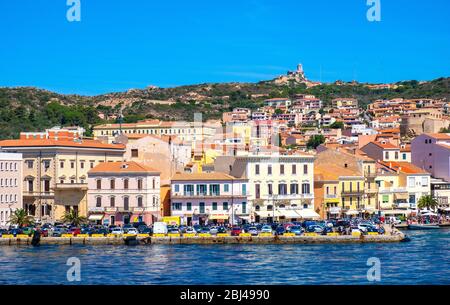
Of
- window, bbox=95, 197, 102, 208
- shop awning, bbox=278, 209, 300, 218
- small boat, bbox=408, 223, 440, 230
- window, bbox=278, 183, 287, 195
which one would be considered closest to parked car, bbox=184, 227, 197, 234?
window, bbox=95, 197, 102, 208

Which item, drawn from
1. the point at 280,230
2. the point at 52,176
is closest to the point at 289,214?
the point at 280,230

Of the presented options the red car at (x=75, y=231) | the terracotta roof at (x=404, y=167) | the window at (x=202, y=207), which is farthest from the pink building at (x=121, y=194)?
the terracotta roof at (x=404, y=167)

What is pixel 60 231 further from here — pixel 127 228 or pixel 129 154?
pixel 129 154

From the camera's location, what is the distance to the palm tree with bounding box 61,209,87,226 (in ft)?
170

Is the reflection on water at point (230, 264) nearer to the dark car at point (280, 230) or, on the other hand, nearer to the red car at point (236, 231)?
the red car at point (236, 231)

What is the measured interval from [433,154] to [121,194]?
30.9 metres

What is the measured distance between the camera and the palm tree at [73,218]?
51.8 metres

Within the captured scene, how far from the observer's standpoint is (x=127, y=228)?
47.5 meters

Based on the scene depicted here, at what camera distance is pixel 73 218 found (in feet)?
173

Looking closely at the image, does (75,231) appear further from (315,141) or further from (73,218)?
(315,141)

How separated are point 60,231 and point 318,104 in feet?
449

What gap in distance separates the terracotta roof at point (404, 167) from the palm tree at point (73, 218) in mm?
25219

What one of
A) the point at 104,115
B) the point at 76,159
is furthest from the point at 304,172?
the point at 104,115

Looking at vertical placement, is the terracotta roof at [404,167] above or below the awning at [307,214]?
above
